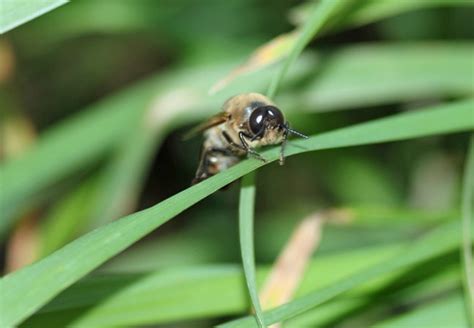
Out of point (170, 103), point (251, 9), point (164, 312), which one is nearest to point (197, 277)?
point (164, 312)

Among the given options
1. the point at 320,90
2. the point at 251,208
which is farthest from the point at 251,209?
the point at 320,90

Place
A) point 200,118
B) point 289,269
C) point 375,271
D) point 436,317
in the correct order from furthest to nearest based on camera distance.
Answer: point 200,118 → point 289,269 → point 436,317 → point 375,271

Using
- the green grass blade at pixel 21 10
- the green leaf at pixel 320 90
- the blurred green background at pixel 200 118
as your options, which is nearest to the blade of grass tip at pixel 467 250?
Result: the blurred green background at pixel 200 118

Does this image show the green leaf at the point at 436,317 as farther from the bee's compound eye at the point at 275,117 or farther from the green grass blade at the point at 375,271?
the bee's compound eye at the point at 275,117

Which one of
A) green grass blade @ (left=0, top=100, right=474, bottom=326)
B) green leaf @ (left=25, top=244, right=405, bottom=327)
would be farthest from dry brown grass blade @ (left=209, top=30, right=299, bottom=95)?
green grass blade @ (left=0, top=100, right=474, bottom=326)

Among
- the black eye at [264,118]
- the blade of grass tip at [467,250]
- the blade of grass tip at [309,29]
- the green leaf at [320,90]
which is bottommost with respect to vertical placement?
the blade of grass tip at [467,250]

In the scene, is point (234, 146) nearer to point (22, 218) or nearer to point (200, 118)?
point (200, 118)

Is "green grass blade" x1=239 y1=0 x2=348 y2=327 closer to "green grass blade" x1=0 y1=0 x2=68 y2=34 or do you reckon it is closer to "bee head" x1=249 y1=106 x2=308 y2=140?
"bee head" x1=249 y1=106 x2=308 y2=140
